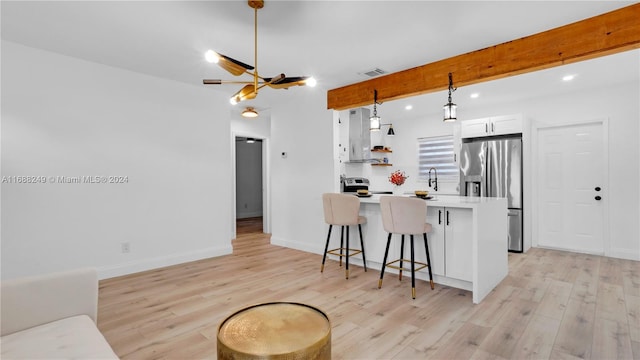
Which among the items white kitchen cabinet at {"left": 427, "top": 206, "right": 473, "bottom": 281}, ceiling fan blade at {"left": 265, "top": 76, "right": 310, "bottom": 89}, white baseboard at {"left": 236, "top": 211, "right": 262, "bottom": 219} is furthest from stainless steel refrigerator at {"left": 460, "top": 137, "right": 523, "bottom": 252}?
white baseboard at {"left": 236, "top": 211, "right": 262, "bottom": 219}

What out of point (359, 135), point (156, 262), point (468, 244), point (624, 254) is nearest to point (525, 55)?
point (468, 244)

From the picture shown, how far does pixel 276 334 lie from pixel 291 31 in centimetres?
255

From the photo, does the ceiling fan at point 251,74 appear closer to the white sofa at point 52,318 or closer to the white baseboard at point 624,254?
the white sofa at point 52,318

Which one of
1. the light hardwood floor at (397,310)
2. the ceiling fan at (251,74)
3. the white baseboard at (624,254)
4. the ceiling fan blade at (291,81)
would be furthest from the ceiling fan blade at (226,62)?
the white baseboard at (624,254)

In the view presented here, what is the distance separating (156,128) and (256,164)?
202 inches

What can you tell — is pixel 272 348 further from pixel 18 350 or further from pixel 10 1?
pixel 10 1

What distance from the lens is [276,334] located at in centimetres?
134

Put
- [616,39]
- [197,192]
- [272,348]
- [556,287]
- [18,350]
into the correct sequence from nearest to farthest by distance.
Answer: [272,348] → [18,350] → [616,39] → [556,287] → [197,192]

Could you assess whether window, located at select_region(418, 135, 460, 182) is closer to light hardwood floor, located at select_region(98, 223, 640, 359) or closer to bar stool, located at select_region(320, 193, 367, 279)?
light hardwood floor, located at select_region(98, 223, 640, 359)

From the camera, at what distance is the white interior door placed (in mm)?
4703

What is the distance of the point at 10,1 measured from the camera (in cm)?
242

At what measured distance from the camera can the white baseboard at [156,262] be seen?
371cm

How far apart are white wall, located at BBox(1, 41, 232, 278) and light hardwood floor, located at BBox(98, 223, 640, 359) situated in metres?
0.50

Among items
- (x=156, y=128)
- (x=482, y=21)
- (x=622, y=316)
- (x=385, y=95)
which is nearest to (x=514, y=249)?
(x=622, y=316)
